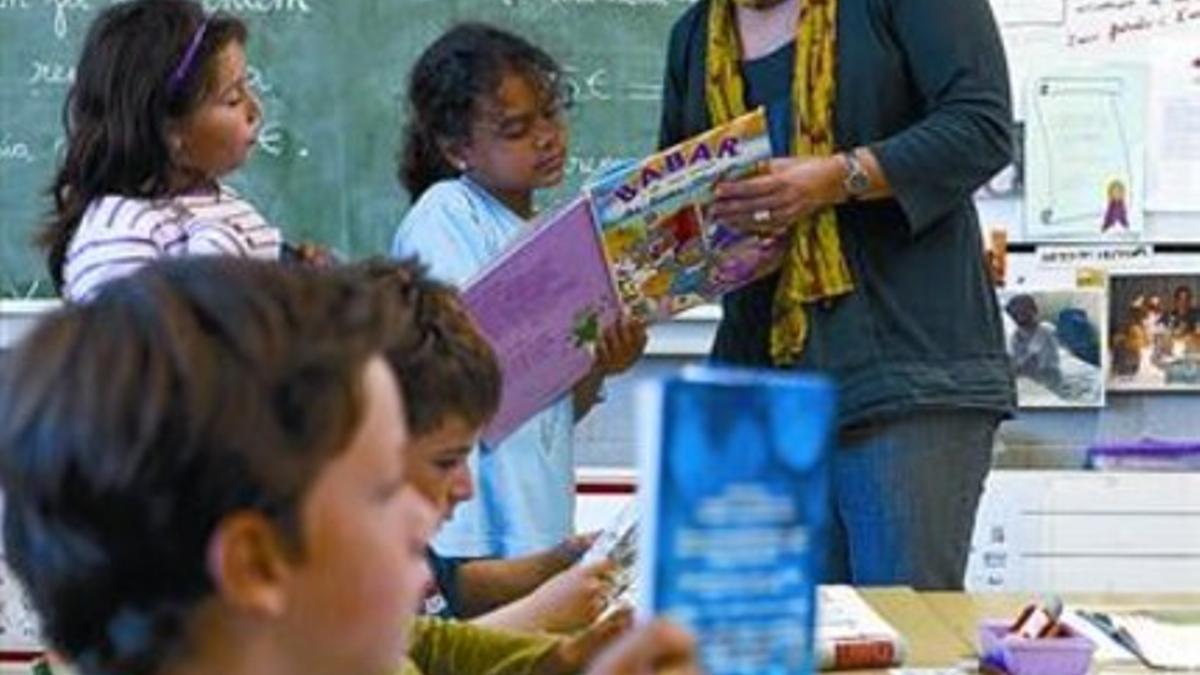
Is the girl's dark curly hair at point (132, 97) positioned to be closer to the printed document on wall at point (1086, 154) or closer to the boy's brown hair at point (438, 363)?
the boy's brown hair at point (438, 363)

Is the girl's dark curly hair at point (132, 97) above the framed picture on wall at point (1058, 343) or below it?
above

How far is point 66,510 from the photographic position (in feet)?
2.84

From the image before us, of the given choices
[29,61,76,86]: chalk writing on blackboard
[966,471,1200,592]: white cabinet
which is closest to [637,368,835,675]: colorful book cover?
[966,471,1200,592]: white cabinet

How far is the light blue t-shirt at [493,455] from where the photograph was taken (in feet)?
7.33

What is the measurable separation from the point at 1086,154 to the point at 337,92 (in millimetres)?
1160

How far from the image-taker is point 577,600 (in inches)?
68.9

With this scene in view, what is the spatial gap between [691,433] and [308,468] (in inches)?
7.7

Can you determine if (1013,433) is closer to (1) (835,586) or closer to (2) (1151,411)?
(2) (1151,411)

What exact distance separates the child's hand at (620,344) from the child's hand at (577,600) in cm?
47

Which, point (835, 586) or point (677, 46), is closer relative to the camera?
point (835, 586)

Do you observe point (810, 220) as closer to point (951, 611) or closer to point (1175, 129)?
point (951, 611)

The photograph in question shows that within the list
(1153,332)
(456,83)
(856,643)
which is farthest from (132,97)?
(1153,332)

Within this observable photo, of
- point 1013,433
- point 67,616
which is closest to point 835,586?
point 1013,433

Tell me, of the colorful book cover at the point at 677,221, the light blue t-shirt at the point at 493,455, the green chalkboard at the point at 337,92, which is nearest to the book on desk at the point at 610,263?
the colorful book cover at the point at 677,221
